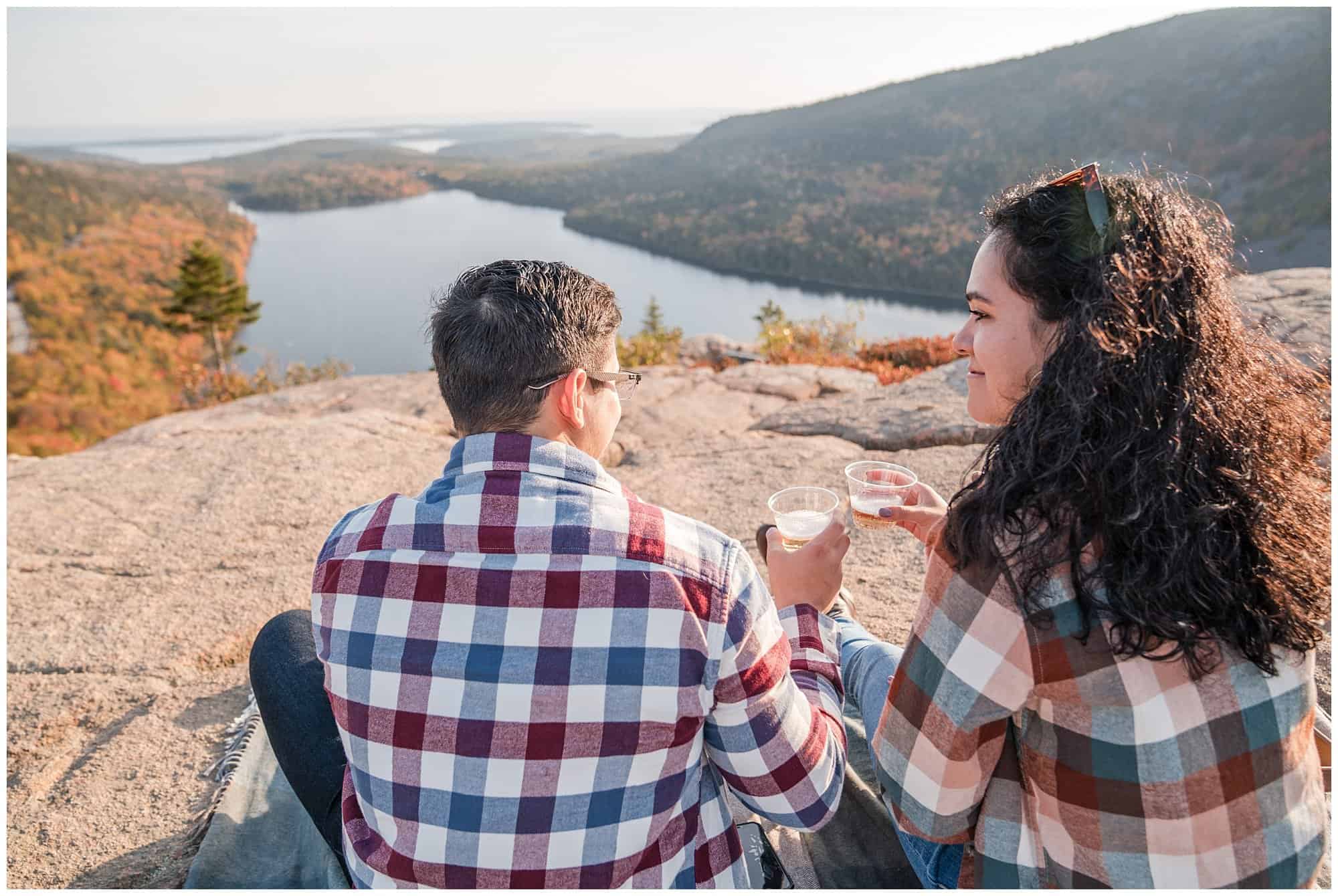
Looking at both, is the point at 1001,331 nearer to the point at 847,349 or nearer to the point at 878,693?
the point at 878,693

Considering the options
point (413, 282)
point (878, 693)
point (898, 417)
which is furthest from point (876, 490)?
point (413, 282)

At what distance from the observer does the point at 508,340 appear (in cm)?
120

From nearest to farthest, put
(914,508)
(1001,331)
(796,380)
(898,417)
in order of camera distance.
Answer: (1001,331) < (914,508) < (898,417) < (796,380)

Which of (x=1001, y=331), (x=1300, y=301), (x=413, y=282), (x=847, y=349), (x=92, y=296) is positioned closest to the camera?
(x=1001, y=331)

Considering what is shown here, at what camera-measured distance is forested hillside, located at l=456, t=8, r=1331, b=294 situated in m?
40.8

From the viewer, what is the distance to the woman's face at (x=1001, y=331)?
1232 mm

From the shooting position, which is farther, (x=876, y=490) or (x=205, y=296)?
(x=205, y=296)

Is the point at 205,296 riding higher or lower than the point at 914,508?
lower

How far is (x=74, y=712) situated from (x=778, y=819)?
7.86ft

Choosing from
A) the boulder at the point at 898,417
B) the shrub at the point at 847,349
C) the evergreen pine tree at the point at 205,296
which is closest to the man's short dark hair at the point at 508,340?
the boulder at the point at 898,417

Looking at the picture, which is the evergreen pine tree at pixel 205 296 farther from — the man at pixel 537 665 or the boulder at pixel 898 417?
the man at pixel 537 665

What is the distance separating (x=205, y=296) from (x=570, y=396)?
26.8 meters

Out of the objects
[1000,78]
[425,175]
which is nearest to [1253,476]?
[1000,78]

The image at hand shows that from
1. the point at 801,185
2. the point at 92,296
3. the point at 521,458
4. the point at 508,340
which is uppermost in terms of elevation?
the point at 801,185
